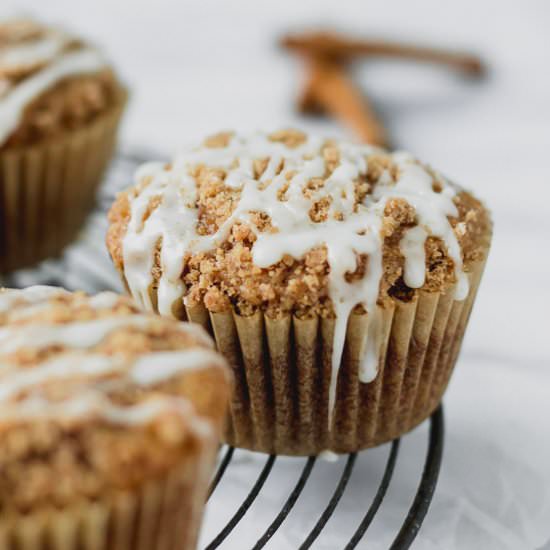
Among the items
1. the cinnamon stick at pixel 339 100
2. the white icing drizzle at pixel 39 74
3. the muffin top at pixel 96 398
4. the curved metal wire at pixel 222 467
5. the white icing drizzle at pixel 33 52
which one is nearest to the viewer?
the muffin top at pixel 96 398

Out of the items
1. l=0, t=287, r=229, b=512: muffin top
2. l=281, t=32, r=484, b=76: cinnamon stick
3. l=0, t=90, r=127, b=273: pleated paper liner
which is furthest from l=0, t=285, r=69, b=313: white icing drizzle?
l=281, t=32, r=484, b=76: cinnamon stick

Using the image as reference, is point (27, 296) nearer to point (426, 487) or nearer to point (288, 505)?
point (288, 505)

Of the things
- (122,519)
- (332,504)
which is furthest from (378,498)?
(122,519)

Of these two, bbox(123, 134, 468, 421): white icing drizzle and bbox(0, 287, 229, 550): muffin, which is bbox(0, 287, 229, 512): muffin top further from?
bbox(123, 134, 468, 421): white icing drizzle

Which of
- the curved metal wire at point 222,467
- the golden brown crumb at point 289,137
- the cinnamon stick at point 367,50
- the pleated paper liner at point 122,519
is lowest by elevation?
the curved metal wire at point 222,467

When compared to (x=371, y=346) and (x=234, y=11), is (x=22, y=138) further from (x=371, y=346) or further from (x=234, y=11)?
(x=234, y=11)

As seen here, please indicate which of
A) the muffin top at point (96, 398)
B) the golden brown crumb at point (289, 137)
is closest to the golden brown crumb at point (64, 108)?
the golden brown crumb at point (289, 137)

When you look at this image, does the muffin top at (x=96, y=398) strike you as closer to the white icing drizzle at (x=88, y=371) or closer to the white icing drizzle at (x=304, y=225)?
the white icing drizzle at (x=88, y=371)
